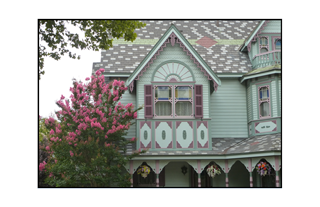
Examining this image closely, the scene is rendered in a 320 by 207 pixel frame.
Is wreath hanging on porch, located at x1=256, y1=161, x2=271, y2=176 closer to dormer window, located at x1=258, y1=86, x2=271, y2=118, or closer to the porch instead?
the porch

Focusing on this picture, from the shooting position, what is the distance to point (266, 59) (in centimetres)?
1881

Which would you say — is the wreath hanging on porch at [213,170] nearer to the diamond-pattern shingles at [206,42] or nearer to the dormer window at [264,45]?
the dormer window at [264,45]

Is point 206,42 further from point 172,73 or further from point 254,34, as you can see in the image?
point 172,73

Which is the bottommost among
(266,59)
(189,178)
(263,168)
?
(189,178)

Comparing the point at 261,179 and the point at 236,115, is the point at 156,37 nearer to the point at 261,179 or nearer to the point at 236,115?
the point at 236,115

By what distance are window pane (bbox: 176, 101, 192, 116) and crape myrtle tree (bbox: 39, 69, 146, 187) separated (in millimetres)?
2254

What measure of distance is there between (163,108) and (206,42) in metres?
5.82

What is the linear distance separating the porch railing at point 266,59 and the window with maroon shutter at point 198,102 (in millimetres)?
3762

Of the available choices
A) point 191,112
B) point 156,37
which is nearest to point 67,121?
point 191,112

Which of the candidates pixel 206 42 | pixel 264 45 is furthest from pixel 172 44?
pixel 264 45

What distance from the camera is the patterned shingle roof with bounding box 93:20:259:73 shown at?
1938 centimetres

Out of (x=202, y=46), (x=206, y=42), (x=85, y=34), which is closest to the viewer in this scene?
(x=85, y=34)

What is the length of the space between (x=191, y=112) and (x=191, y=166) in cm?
272

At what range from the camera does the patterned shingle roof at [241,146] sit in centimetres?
1584
